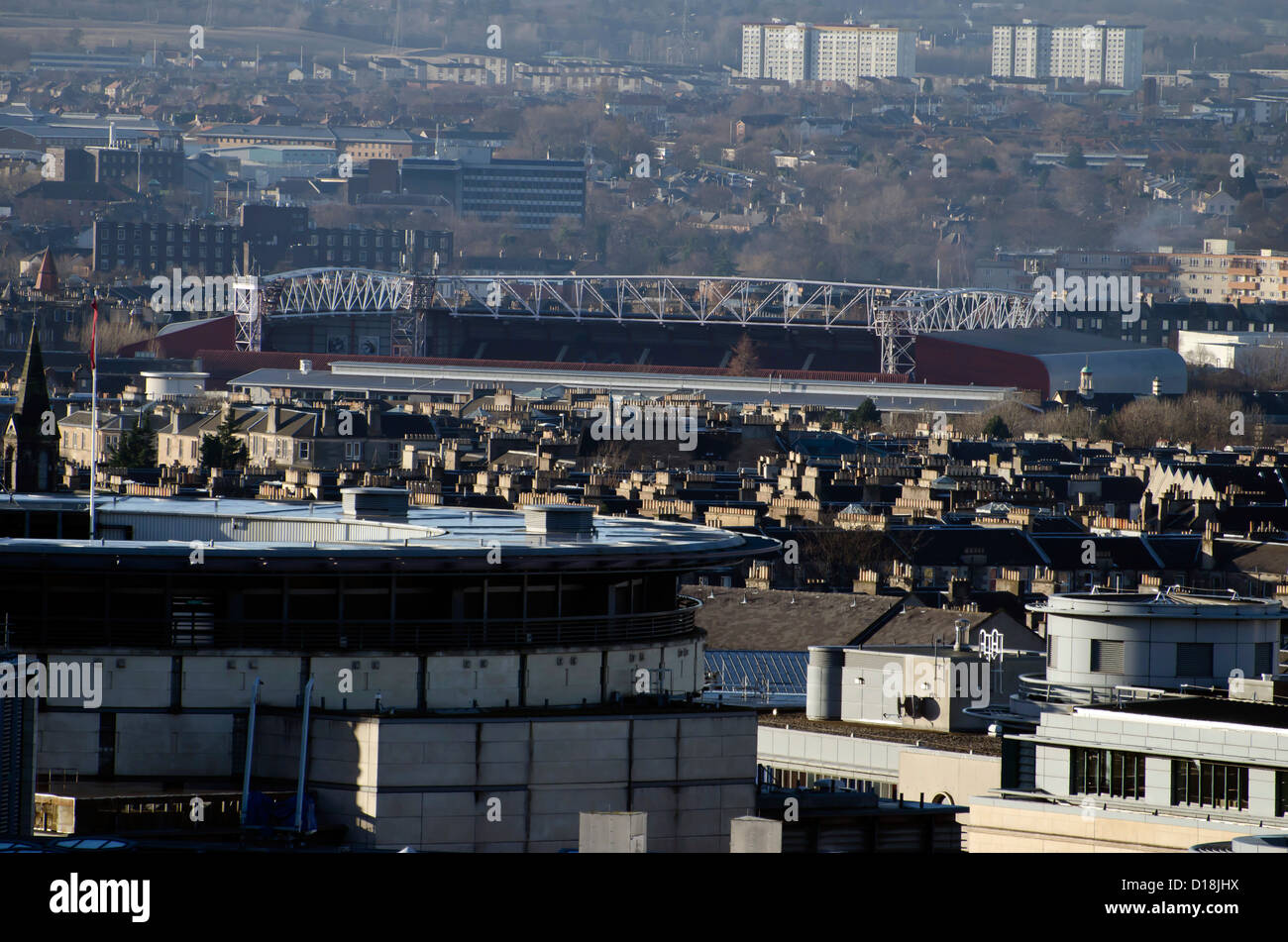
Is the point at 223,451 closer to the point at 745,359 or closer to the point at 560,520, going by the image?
the point at 560,520

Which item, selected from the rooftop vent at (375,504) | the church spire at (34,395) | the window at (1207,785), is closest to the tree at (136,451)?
the church spire at (34,395)

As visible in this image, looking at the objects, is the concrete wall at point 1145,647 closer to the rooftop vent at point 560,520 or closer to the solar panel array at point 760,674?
the rooftop vent at point 560,520

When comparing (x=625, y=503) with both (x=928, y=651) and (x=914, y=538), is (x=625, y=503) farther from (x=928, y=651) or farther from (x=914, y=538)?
(x=928, y=651)

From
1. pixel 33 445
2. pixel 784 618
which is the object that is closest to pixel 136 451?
pixel 33 445

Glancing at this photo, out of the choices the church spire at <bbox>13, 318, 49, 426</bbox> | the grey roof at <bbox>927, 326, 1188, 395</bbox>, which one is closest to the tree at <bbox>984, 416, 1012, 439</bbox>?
the grey roof at <bbox>927, 326, 1188, 395</bbox>

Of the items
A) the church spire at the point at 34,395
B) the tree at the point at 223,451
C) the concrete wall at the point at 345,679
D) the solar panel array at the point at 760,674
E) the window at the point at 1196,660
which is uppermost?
the church spire at the point at 34,395
